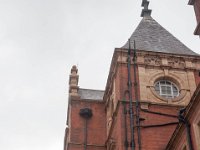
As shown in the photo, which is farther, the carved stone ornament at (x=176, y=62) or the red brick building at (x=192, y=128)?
the carved stone ornament at (x=176, y=62)

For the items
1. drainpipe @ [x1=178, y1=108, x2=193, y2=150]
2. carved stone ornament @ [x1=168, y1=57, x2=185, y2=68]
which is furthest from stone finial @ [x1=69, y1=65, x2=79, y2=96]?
drainpipe @ [x1=178, y1=108, x2=193, y2=150]

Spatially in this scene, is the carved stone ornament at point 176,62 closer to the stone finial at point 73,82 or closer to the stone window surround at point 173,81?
the stone window surround at point 173,81

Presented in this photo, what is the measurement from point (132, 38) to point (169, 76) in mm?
5441

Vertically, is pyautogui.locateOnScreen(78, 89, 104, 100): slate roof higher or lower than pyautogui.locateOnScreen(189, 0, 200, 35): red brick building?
higher

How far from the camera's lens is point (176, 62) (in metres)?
34.9

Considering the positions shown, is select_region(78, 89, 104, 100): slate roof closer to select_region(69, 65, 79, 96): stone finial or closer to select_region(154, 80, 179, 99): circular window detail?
select_region(69, 65, 79, 96): stone finial

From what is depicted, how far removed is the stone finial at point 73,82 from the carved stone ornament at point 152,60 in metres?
7.74

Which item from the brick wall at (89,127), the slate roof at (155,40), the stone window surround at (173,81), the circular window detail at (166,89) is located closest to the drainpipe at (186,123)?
the stone window surround at (173,81)

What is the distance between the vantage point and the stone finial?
40.5 m

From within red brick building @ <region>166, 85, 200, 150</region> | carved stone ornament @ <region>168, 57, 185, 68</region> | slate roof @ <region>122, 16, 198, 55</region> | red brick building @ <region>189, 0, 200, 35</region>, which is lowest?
red brick building @ <region>166, 85, 200, 150</region>

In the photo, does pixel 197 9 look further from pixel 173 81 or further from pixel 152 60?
pixel 152 60

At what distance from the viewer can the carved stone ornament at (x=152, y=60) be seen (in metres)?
34.5

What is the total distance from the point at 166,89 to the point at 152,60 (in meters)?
2.22

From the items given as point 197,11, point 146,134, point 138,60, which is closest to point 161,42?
point 138,60
